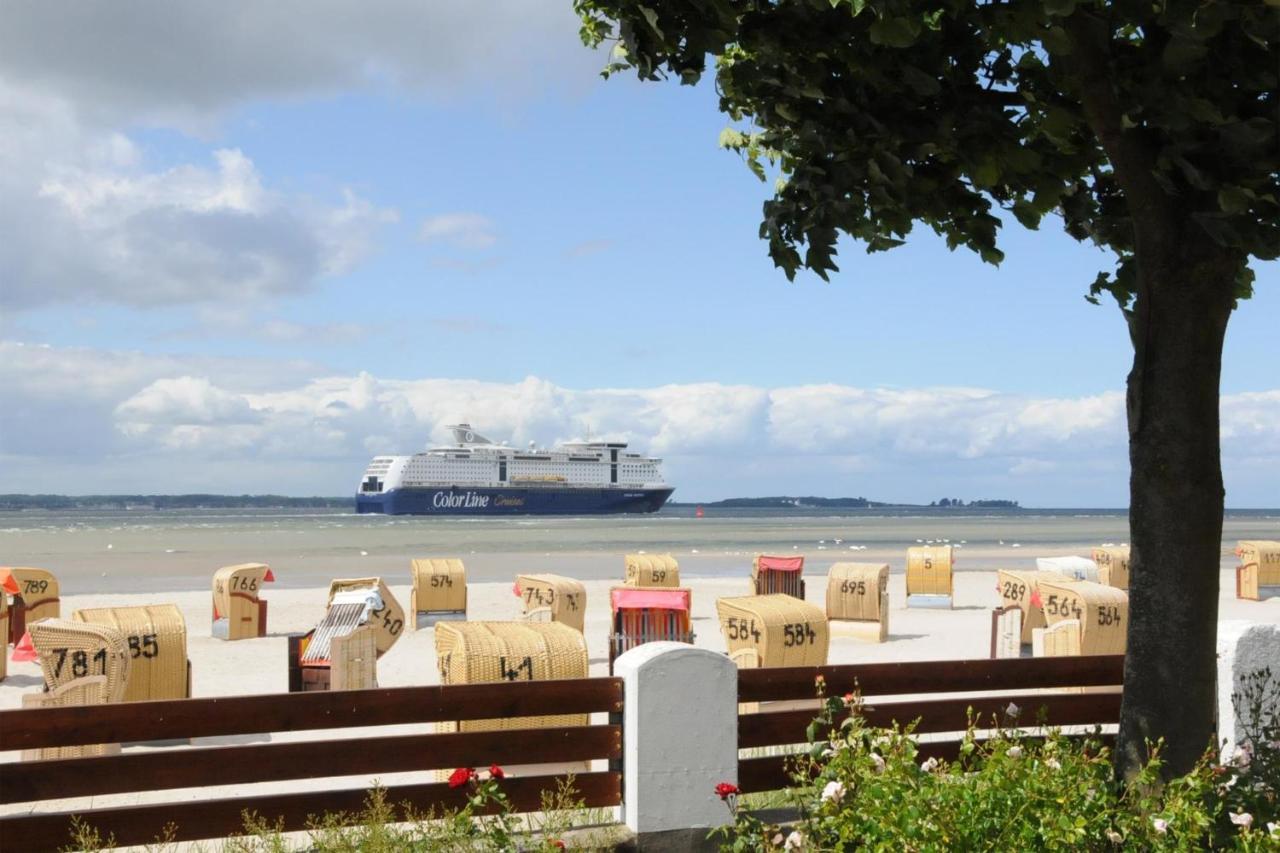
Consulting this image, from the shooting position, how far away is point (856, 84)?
5.52 meters

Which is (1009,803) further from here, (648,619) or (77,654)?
(648,619)

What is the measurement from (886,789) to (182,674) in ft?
22.1

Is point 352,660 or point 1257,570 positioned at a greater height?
point 352,660

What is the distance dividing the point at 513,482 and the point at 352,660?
344ft

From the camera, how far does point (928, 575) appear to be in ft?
68.5

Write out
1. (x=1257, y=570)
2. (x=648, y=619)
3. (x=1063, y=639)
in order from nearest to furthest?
(x=1063, y=639)
(x=648, y=619)
(x=1257, y=570)

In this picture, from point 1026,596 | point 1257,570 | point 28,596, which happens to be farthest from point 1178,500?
point 1257,570

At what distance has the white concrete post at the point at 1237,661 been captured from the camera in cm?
622

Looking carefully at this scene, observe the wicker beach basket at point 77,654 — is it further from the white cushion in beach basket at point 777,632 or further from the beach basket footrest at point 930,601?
the beach basket footrest at point 930,601

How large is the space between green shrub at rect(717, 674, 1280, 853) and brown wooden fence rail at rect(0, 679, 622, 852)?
929mm

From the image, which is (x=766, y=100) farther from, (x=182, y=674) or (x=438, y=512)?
(x=438, y=512)

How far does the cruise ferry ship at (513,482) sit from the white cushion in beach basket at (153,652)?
10390 cm

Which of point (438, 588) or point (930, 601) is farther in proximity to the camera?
point (930, 601)

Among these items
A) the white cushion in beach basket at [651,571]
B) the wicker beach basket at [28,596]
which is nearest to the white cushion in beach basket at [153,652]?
the wicker beach basket at [28,596]
